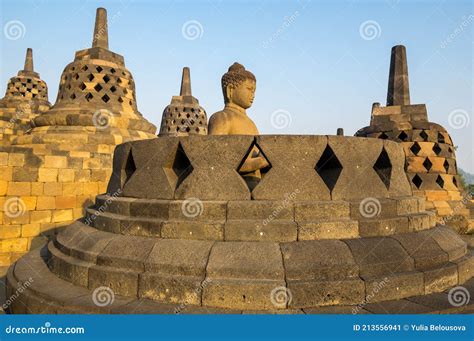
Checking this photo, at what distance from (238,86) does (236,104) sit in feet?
0.90

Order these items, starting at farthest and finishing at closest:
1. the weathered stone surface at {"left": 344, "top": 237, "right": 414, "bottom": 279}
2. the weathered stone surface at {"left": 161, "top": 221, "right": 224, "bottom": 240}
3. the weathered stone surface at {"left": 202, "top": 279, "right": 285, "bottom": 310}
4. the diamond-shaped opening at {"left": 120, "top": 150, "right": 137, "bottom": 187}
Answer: the diamond-shaped opening at {"left": 120, "top": 150, "right": 137, "bottom": 187} → the weathered stone surface at {"left": 161, "top": 221, "right": 224, "bottom": 240} → the weathered stone surface at {"left": 344, "top": 237, "right": 414, "bottom": 279} → the weathered stone surface at {"left": 202, "top": 279, "right": 285, "bottom": 310}

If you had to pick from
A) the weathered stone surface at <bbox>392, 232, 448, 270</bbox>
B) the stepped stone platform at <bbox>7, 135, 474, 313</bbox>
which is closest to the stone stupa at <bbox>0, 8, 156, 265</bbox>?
the stepped stone platform at <bbox>7, 135, 474, 313</bbox>

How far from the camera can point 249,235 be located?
3.07 m

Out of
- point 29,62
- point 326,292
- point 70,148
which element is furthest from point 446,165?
point 29,62

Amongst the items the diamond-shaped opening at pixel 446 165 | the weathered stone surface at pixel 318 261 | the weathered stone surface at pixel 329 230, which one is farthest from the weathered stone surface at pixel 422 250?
the diamond-shaped opening at pixel 446 165

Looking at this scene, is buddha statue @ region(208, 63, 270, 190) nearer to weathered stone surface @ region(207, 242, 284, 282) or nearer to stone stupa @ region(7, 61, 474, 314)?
stone stupa @ region(7, 61, 474, 314)

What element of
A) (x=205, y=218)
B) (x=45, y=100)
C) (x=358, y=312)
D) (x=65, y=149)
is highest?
(x=45, y=100)

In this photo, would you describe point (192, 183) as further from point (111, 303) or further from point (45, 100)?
point (45, 100)

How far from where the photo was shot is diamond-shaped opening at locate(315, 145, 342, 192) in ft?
11.4

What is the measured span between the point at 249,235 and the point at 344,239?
1007 millimetres

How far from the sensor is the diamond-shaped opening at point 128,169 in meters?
4.23

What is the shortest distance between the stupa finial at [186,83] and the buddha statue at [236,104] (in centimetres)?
1599

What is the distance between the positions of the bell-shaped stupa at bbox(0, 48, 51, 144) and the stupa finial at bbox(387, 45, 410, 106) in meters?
18.2

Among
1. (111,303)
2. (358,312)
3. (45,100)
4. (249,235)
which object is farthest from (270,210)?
(45,100)
